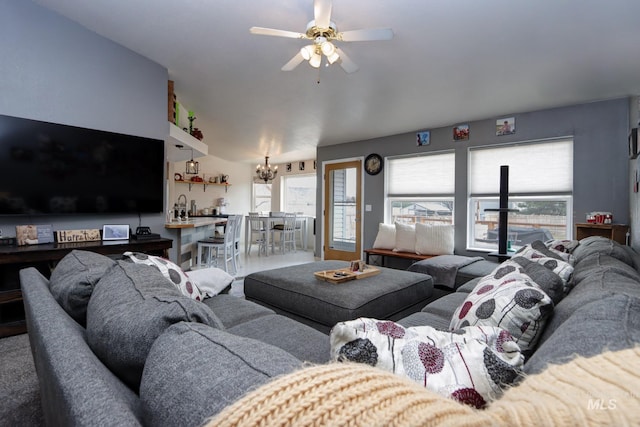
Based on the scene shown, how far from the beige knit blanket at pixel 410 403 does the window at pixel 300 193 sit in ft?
A: 26.2

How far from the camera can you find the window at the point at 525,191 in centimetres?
387

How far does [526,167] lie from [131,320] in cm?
471

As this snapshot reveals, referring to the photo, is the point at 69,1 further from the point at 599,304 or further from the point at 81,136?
the point at 599,304

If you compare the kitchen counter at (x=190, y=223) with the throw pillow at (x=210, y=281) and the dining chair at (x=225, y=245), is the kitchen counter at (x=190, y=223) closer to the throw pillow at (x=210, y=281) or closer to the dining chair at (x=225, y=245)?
the dining chair at (x=225, y=245)

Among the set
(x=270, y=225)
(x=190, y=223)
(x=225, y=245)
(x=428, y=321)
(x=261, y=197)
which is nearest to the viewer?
(x=428, y=321)

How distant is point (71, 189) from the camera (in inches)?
107

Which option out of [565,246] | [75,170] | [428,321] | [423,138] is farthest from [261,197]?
[428,321]

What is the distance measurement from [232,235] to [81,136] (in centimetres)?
254

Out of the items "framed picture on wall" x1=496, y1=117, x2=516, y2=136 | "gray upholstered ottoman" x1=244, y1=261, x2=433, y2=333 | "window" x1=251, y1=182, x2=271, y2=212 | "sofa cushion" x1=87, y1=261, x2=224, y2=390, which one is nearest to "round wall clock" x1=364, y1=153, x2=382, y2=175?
"framed picture on wall" x1=496, y1=117, x2=516, y2=136

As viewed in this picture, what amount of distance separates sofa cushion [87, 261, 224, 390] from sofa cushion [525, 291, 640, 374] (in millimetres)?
804

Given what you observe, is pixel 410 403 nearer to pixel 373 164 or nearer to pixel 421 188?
pixel 421 188

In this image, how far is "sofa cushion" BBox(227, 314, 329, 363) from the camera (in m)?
1.34

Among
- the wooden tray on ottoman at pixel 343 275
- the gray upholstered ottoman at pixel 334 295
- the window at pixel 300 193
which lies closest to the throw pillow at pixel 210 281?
the gray upholstered ottoman at pixel 334 295

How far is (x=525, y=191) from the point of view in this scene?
4.12 metres
